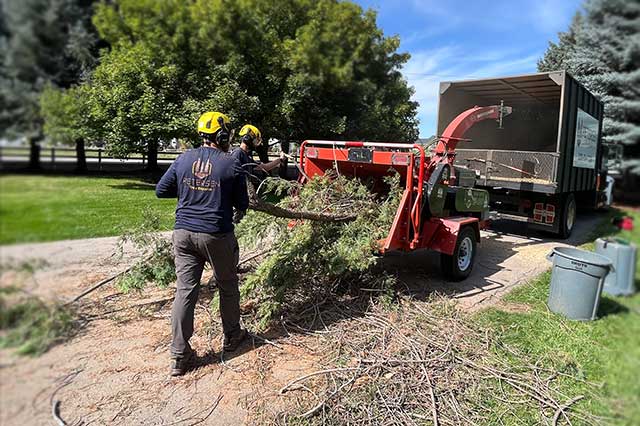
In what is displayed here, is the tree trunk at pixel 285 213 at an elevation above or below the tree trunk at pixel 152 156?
below

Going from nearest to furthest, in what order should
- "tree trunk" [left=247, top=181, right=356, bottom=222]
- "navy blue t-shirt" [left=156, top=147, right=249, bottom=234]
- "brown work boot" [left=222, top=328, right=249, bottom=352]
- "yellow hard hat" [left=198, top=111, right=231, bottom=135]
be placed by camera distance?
"yellow hard hat" [left=198, top=111, right=231, bottom=135] → "navy blue t-shirt" [left=156, top=147, right=249, bottom=234] → "tree trunk" [left=247, top=181, right=356, bottom=222] → "brown work boot" [left=222, top=328, right=249, bottom=352]

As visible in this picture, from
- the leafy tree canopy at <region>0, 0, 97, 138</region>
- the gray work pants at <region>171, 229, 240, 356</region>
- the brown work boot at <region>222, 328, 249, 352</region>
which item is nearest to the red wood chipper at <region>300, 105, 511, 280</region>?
the gray work pants at <region>171, 229, 240, 356</region>

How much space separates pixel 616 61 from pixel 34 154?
1.39 meters

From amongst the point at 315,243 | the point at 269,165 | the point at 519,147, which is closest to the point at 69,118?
the point at 315,243

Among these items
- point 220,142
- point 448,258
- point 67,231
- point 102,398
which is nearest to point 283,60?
point 67,231

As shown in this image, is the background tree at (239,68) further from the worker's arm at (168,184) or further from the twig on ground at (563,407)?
the twig on ground at (563,407)

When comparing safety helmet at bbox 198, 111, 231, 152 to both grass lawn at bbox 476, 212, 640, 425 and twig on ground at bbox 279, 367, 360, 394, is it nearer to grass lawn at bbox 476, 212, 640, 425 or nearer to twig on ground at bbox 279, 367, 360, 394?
grass lawn at bbox 476, 212, 640, 425

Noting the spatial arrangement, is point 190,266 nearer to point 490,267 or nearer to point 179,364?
point 179,364

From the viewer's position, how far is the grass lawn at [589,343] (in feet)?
3.59

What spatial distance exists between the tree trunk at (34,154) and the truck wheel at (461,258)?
500 cm

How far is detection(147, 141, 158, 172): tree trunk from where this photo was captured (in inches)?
71.3

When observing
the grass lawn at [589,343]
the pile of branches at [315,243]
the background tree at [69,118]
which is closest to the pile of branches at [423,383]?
the grass lawn at [589,343]

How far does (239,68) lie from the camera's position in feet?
5.14

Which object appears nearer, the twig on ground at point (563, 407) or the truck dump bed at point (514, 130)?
the twig on ground at point (563, 407)
